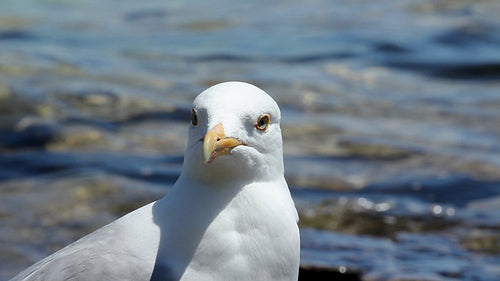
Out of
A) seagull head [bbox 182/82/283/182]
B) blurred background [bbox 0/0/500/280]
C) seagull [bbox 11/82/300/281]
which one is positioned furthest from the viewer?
blurred background [bbox 0/0/500/280]

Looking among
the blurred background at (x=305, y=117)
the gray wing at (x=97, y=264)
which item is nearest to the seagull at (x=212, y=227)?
the gray wing at (x=97, y=264)

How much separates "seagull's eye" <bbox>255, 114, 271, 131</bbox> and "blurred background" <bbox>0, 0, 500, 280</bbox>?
2137 mm

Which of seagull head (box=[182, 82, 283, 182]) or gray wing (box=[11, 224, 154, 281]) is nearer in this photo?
seagull head (box=[182, 82, 283, 182])

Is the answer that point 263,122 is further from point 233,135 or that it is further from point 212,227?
point 212,227

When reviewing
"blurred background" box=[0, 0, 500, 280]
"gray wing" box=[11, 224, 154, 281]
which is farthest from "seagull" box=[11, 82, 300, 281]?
"blurred background" box=[0, 0, 500, 280]

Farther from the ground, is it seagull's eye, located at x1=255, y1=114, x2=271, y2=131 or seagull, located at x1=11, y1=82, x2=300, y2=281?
seagull's eye, located at x1=255, y1=114, x2=271, y2=131

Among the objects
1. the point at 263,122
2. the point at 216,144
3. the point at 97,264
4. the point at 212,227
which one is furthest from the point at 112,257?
the point at 263,122

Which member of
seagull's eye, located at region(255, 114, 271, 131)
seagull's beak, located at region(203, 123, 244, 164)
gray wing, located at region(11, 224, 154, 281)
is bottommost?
gray wing, located at region(11, 224, 154, 281)

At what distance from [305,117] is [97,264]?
16.6 ft

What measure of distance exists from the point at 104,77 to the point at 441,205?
166 inches

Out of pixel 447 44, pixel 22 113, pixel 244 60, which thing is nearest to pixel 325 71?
pixel 244 60

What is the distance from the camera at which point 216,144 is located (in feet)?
9.89

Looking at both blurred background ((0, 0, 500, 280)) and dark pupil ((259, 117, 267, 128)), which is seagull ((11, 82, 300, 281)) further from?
blurred background ((0, 0, 500, 280))

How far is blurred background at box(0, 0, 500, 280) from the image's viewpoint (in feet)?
19.1
